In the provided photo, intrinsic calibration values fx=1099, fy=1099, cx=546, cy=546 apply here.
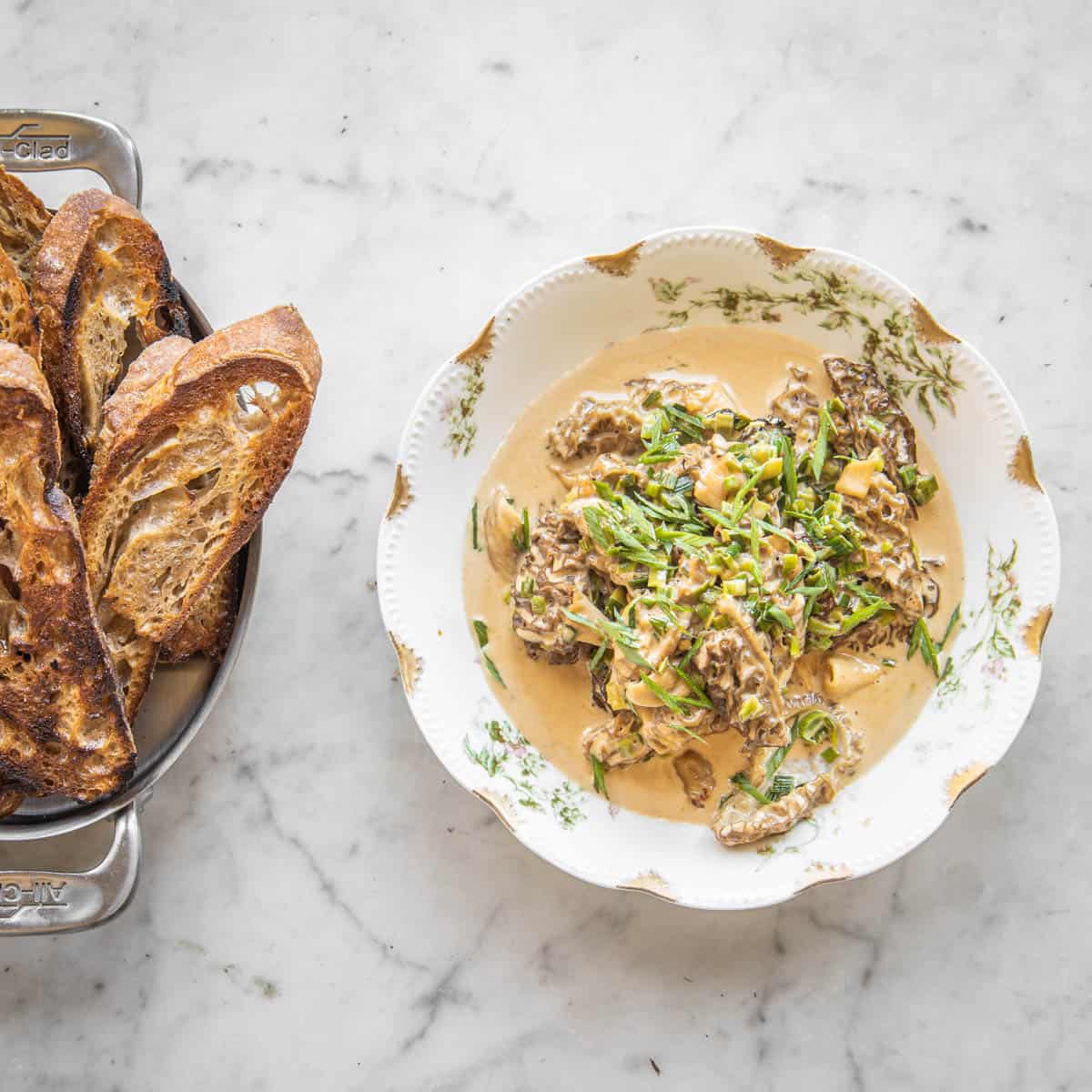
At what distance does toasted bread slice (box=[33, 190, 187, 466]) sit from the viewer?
2791 millimetres

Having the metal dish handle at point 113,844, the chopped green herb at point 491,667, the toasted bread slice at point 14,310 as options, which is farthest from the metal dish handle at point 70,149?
the chopped green herb at point 491,667

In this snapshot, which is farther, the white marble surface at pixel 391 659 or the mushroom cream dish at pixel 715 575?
the white marble surface at pixel 391 659

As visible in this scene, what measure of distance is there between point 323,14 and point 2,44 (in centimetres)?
98

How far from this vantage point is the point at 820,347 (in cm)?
314

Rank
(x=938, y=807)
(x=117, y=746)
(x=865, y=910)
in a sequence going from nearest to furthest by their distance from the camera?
(x=117, y=746)
(x=938, y=807)
(x=865, y=910)

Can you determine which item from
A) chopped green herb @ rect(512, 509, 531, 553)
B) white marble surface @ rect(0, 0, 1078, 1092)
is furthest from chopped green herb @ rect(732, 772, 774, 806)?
chopped green herb @ rect(512, 509, 531, 553)

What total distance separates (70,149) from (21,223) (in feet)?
0.78

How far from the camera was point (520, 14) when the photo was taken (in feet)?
10.9

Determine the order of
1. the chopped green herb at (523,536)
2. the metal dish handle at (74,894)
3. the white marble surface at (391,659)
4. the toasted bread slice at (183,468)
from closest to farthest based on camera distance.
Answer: the toasted bread slice at (183,468) < the metal dish handle at (74,894) < the chopped green herb at (523,536) < the white marble surface at (391,659)

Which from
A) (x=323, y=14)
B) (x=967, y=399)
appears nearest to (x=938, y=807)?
(x=967, y=399)

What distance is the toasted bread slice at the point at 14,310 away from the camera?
2.74 meters

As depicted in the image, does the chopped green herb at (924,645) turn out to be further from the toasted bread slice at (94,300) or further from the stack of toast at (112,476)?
the toasted bread slice at (94,300)

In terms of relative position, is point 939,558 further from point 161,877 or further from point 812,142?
point 161,877

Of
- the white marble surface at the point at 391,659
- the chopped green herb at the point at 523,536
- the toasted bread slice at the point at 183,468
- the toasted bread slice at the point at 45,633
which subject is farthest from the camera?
the white marble surface at the point at 391,659
